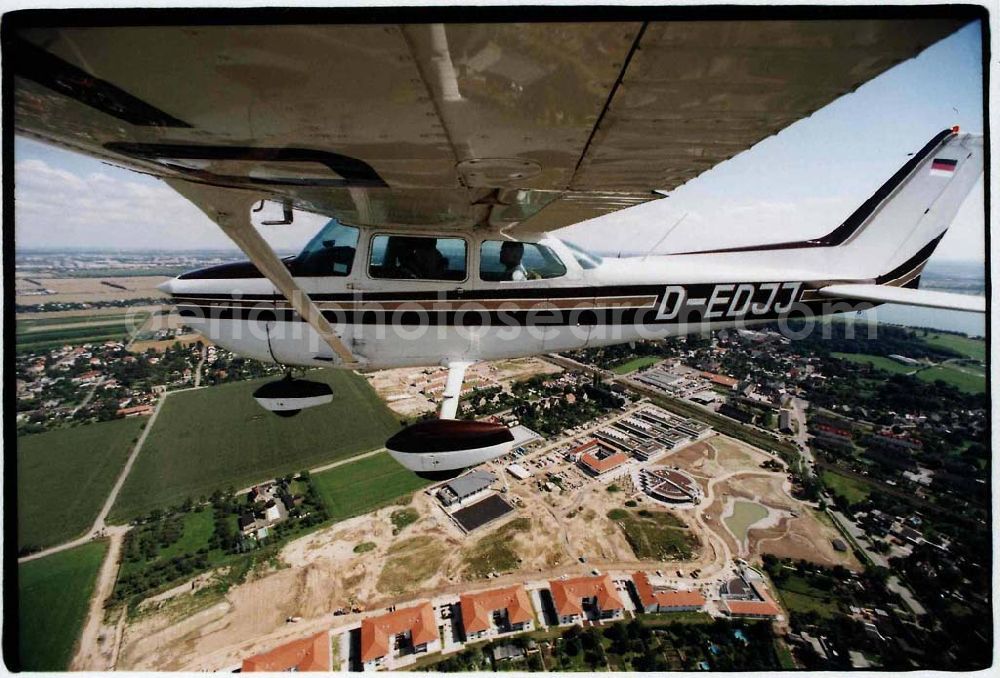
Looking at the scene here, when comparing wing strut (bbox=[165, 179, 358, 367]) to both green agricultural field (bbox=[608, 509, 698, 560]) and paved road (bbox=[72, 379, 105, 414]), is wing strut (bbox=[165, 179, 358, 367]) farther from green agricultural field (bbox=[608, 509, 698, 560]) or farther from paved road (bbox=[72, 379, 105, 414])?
paved road (bbox=[72, 379, 105, 414])

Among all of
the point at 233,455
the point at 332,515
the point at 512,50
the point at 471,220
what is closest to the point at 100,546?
the point at 233,455

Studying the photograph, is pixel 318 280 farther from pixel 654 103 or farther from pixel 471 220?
pixel 654 103

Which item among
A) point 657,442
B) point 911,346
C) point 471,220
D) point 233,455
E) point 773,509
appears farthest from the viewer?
point 911,346

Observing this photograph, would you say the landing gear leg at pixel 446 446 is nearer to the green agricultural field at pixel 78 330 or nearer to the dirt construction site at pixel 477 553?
the dirt construction site at pixel 477 553

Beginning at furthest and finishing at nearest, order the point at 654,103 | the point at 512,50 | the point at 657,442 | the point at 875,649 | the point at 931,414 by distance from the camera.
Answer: the point at 931,414, the point at 657,442, the point at 875,649, the point at 654,103, the point at 512,50

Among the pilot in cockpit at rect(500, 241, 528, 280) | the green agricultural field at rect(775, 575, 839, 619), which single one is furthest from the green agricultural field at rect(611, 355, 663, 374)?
the pilot in cockpit at rect(500, 241, 528, 280)

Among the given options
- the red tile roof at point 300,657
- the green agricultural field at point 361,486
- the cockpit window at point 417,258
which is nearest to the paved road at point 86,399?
the green agricultural field at point 361,486

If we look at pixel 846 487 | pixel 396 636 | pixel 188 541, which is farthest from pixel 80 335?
pixel 846 487
